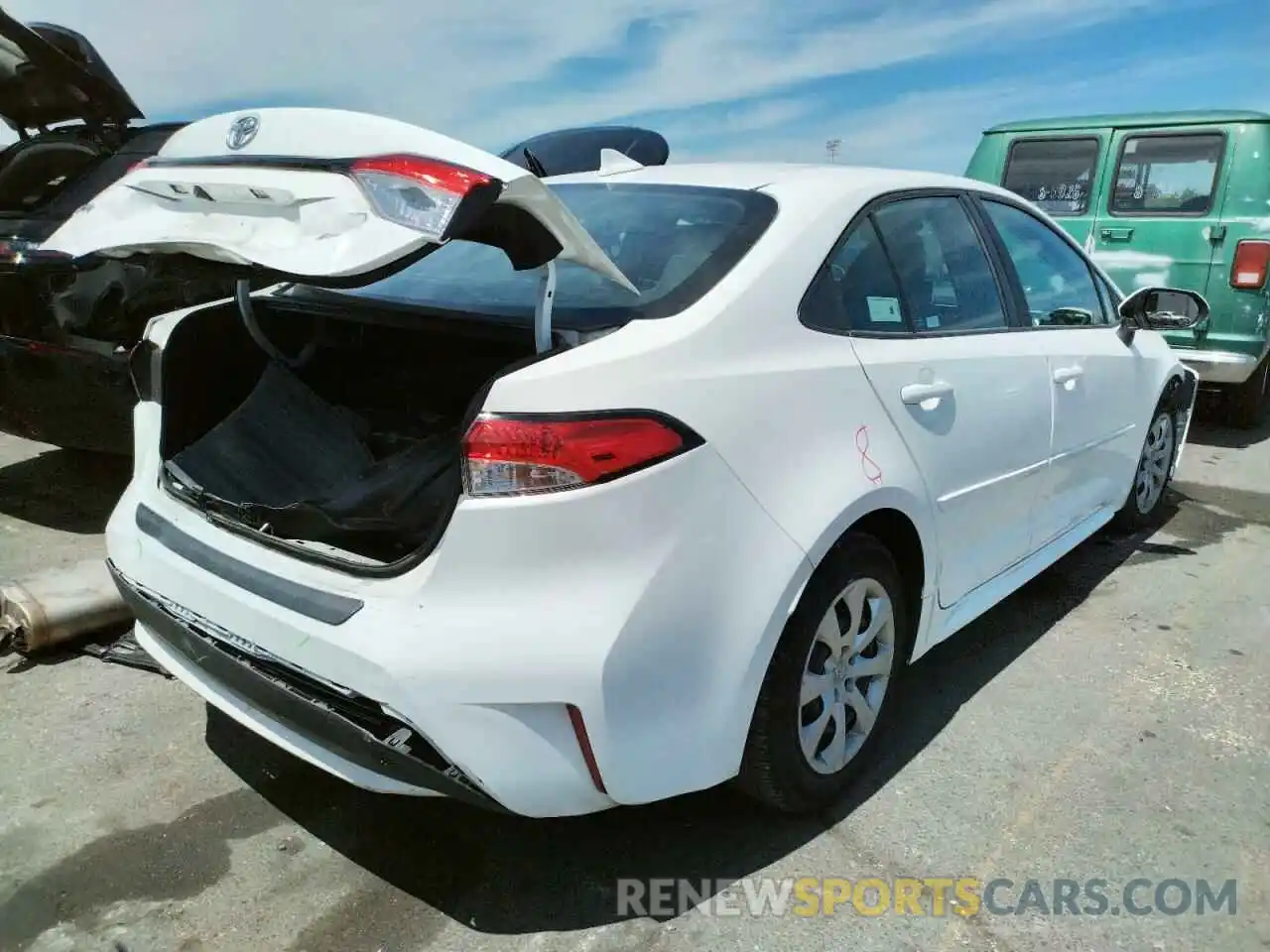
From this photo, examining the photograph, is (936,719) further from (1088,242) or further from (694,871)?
(1088,242)

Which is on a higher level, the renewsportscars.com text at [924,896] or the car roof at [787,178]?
the car roof at [787,178]

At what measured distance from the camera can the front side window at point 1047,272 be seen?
11.1ft

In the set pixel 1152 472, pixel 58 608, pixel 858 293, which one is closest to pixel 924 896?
pixel 858 293

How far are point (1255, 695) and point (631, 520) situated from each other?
98.5 inches

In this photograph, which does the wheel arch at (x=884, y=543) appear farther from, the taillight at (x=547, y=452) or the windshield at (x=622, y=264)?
the windshield at (x=622, y=264)

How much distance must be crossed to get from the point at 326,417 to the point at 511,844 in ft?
4.27

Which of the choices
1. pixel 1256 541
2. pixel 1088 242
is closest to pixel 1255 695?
pixel 1256 541

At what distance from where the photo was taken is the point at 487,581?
1846mm

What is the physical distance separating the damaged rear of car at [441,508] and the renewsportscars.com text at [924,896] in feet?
1.24

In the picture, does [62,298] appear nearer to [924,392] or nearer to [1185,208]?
[924,392]

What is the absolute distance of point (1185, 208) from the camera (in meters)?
6.62

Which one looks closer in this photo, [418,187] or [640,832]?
[418,187]

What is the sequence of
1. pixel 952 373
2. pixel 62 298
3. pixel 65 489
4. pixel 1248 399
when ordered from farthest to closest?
pixel 1248 399 < pixel 65 489 < pixel 62 298 < pixel 952 373

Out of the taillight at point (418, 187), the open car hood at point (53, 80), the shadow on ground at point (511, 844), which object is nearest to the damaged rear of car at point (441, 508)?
the taillight at point (418, 187)
